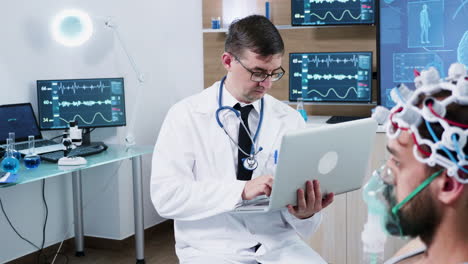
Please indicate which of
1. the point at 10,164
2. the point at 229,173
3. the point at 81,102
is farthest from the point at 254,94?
the point at 81,102

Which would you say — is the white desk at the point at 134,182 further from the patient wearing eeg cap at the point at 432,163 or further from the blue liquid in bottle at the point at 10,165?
the patient wearing eeg cap at the point at 432,163

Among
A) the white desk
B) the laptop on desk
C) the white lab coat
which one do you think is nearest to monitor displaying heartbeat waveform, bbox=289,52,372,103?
the white desk

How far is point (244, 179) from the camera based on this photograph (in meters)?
2.13

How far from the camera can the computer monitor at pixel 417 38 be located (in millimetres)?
3332

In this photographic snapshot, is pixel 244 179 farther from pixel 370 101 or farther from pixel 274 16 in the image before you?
pixel 274 16

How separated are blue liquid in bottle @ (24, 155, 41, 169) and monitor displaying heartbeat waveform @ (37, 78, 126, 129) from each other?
585mm

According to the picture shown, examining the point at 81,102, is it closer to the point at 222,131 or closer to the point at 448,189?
the point at 222,131

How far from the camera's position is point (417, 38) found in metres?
3.43

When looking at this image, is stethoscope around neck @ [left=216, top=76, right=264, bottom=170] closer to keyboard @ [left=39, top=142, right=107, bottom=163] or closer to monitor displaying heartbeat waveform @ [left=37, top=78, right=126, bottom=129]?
keyboard @ [left=39, top=142, right=107, bottom=163]

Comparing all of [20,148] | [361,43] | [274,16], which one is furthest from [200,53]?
[20,148]

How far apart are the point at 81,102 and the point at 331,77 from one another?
1.48 m

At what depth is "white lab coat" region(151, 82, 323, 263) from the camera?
6.59 feet

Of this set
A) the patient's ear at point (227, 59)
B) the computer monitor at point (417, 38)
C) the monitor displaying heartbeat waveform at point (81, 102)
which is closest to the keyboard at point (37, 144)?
the monitor displaying heartbeat waveform at point (81, 102)

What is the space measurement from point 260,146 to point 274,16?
2040 millimetres
